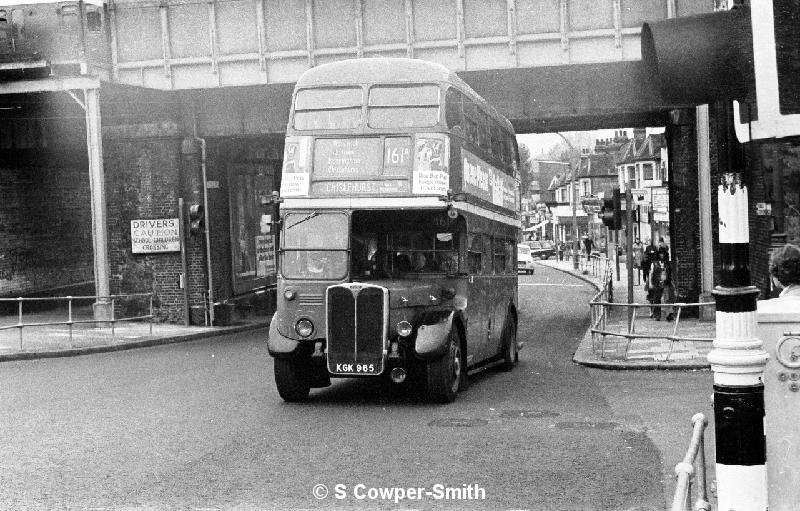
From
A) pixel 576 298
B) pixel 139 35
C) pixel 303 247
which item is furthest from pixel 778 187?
pixel 576 298

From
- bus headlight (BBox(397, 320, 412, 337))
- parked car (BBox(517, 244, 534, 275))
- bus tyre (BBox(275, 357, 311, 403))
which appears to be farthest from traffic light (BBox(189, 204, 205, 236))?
parked car (BBox(517, 244, 534, 275))

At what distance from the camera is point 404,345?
13.9m

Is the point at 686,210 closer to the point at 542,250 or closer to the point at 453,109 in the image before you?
the point at 453,109

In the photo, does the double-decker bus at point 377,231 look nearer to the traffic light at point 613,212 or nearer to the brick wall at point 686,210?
the traffic light at point 613,212

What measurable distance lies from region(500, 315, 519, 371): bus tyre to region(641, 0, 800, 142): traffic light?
44.0ft

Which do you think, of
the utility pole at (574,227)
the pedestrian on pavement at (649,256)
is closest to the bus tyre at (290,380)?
the pedestrian on pavement at (649,256)

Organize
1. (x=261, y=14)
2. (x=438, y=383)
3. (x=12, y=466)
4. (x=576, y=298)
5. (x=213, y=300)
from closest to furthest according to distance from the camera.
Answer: (x=12, y=466) < (x=438, y=383) < (x=261, y=14) < (x=213, y=300) < (x=576, y=298)

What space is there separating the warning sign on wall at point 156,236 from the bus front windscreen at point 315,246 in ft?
55.3

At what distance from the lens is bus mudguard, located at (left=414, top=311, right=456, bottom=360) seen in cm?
1357

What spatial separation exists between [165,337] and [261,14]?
8.11 meters

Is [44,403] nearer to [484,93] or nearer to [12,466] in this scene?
[12,466]
